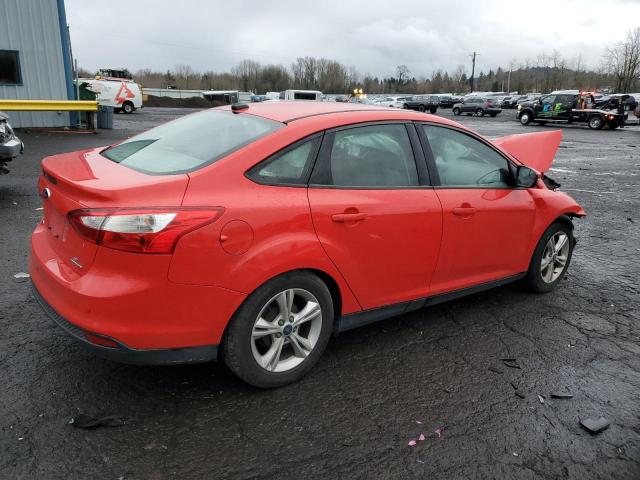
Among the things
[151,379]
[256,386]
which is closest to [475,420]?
[256,386]

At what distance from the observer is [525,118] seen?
32.9m

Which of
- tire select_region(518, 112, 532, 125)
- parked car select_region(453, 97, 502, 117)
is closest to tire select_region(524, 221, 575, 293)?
tire select_region(518, 112, 532, 125)

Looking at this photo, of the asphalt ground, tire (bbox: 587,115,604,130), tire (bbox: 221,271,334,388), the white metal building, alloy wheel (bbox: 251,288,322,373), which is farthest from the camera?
tire (bbox: 587,115,604,130)

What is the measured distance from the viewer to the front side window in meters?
3.13

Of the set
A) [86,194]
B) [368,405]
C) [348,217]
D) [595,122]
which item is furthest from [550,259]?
[595,122]

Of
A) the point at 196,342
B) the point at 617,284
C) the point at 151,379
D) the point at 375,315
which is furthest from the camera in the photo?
the point at 617,284

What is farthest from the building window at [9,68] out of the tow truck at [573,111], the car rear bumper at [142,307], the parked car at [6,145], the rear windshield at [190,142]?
the tow truck at [573,111]

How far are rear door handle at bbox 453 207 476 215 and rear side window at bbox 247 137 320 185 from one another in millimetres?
1160

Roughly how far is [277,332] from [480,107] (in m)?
45.0

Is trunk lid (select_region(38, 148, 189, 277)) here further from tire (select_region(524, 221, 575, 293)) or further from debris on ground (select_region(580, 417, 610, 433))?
tire (select_region(524, 221, 575, 293))

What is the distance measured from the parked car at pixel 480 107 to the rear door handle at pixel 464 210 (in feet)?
142

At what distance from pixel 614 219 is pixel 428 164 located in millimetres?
5773

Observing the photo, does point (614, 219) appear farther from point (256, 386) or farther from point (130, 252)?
point (130, 252)

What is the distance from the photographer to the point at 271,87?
93.8m
